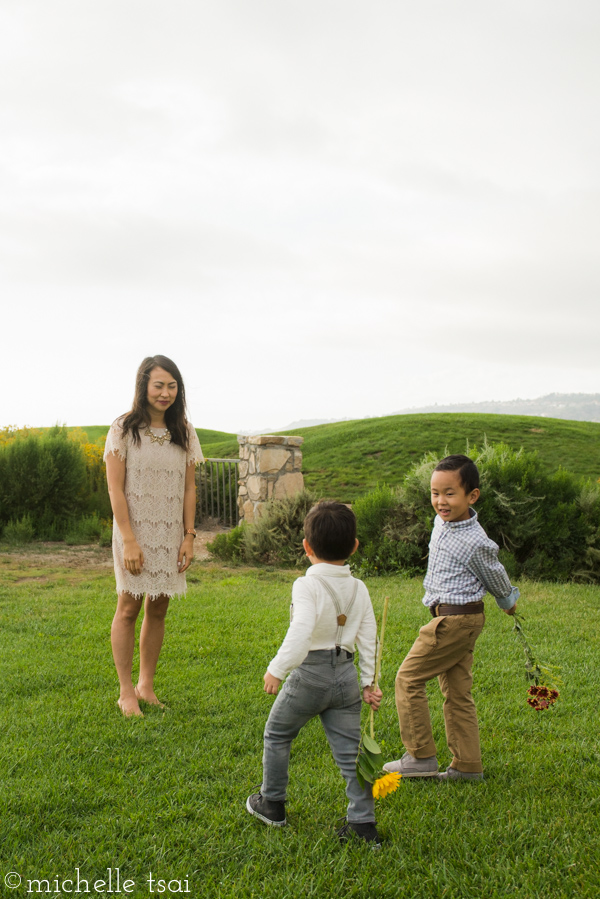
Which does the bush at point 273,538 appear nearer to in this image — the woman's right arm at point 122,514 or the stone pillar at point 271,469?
the stone pillar at point 271,469

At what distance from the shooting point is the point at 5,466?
11.7 meters

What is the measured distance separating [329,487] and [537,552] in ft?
21.6

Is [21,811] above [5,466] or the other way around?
the other way around

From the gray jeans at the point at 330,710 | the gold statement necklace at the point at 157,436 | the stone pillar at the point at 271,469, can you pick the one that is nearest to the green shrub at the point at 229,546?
the stone pillar at the point at 271,469

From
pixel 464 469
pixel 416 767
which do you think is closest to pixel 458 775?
pixel 416 767

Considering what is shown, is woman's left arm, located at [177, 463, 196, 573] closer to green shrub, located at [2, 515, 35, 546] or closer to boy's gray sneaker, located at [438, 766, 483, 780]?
boy's gray sneaker, located at [438, 766, 483, 780]

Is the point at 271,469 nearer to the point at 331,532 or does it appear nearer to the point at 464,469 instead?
the point at 464,469

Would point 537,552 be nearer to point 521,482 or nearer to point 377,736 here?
point 521,482

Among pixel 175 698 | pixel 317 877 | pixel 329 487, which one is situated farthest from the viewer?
pixel 329 487

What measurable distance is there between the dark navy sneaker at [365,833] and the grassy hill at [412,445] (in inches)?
427

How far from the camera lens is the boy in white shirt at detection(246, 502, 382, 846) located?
8.27ft

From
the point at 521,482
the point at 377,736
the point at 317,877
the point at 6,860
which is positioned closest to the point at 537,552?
the point at 521,482

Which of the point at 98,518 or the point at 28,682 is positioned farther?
the point at 98,518

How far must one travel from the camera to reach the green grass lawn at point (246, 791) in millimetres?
2381
